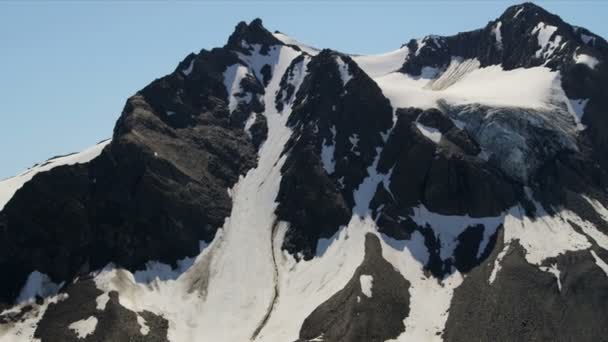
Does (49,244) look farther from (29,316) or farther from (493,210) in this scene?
(493,210)

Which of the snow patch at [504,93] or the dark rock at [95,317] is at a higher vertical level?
the snow patch at [504,93]

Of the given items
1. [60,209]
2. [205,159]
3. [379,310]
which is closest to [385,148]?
[205,159]

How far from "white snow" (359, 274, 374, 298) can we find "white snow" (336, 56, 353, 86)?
219ft

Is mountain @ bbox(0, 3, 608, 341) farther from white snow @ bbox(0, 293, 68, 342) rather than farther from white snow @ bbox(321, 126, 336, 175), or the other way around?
white snow @ bbox(321, 126, 336, 175)

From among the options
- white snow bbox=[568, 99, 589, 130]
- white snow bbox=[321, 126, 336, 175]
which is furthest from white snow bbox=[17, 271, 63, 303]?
white snow bbox=[568, 99, 589, 130]

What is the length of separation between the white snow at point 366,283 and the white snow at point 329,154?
38280 millimetres

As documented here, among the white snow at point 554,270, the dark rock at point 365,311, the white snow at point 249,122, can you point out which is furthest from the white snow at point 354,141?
the white snow at point 554,270

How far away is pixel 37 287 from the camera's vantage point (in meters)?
121

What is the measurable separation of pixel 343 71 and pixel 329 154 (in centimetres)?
2922

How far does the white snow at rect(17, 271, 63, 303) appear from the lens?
119438 millimetres

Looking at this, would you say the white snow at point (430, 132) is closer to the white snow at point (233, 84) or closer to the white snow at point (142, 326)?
the white snow at point (233, 84)

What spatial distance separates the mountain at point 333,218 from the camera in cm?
11250

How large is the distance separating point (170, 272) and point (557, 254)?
72661 millimetres

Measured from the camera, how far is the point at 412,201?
14138 cm
